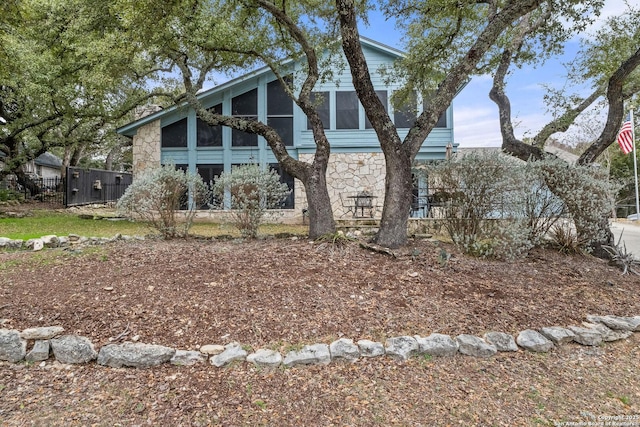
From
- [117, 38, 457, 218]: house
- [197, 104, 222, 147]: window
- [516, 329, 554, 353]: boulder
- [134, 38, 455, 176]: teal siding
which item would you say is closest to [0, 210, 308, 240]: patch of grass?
[117, 38, 457, 218]: house

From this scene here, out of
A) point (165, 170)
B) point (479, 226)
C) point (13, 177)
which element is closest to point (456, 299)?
point (479, 226)

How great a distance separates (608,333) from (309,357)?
9.20 ft

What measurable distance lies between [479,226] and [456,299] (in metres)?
1.90

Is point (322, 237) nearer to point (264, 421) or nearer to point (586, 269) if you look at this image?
point (264, 421)

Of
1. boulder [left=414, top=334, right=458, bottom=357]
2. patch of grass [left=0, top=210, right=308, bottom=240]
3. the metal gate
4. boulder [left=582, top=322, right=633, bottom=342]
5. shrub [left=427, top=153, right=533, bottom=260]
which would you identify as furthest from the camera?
the metal gate

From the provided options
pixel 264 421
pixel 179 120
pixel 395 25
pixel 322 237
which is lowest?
pixel 264 421

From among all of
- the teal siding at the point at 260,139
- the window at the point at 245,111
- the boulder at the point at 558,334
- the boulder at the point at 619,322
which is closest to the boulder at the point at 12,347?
the boulder at the point at 558,334

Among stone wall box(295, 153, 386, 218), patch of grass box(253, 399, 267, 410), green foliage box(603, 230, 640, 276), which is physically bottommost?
patch of grass box(253, 399, 267, 410)

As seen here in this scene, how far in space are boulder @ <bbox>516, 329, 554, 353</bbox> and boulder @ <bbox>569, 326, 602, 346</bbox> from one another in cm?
33

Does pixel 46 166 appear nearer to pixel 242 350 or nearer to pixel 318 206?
pixel 318 206

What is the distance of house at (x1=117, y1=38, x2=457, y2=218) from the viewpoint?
38.4 feet

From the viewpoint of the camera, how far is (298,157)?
1194cm

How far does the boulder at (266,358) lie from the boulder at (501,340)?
5.85 feet

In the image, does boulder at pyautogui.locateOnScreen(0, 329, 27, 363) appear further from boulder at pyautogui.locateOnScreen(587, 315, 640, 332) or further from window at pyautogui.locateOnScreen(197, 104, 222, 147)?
window at pyautogui.locateOnScreen(197, 104, 222, 147)
